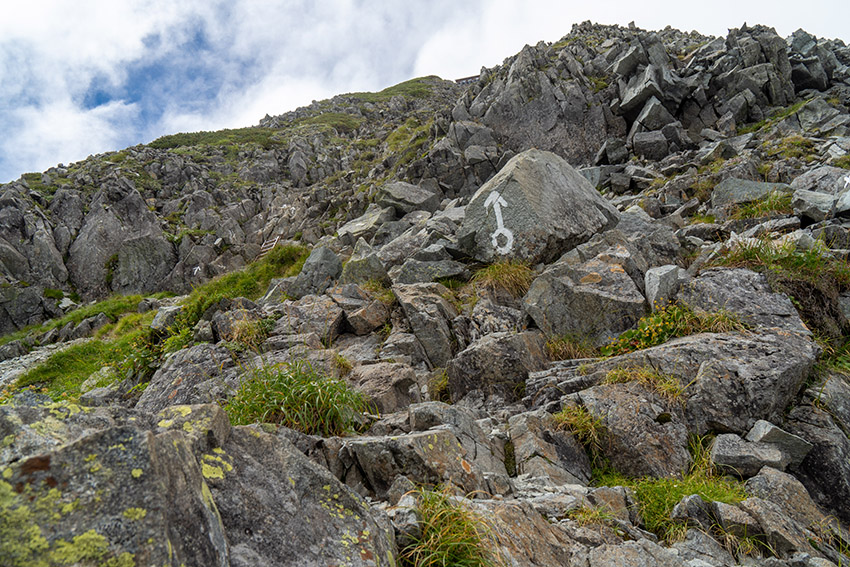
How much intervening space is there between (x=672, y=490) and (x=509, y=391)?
9.83 ft

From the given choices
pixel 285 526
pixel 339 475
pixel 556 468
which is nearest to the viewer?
pixel 285 526

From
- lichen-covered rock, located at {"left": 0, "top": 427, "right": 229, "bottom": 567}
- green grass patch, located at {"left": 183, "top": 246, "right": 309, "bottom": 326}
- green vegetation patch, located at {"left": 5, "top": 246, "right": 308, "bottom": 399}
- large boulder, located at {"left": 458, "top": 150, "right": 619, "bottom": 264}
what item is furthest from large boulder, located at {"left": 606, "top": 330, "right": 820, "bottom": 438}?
green grass patch, located at {"left": 183, "top": 246, "right": 309, "bottom": 326}

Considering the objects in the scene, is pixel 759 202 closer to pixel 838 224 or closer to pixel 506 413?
pixel 838 224

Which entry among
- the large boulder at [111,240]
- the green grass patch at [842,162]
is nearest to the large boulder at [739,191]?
the green grass patch at [842,162]

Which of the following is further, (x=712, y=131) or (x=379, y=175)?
(x=379, y=175)

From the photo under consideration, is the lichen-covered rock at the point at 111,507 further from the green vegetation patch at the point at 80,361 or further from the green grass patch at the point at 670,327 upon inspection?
the green vegetation patch at the point at 80,361

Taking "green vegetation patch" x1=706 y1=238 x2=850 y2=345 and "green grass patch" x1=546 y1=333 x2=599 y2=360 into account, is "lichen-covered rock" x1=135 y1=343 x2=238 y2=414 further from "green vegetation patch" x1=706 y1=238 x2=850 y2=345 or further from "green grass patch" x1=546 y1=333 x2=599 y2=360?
"green vegetation patch" x1=706 y1=238 x2=850 y2=345

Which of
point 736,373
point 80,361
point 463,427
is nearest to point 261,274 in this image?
point 80,361

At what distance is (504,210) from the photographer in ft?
36.4

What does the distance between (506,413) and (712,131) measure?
24269 mm

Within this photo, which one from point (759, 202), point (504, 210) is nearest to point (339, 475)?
point (504, 210)

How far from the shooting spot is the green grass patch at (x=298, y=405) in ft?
17.1

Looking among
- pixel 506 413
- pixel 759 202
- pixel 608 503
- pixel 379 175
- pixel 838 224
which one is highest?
pixel 379 175

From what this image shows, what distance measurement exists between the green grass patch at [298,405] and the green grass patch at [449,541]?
2117mm
